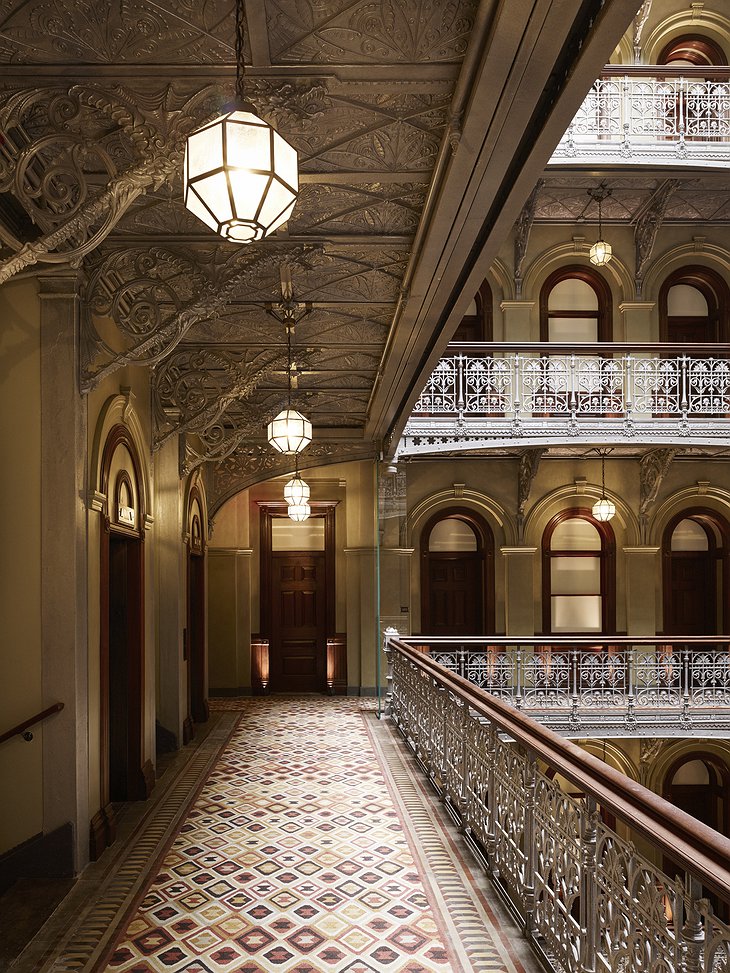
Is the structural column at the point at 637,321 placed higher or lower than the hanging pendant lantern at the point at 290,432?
higher

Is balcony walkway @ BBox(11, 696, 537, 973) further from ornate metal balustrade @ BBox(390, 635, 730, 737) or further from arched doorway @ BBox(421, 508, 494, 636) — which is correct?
arched doorway @ BBox(421, 508, 494, 636)

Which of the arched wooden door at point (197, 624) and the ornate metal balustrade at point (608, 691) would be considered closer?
the arched wooden door at point (197, 624)

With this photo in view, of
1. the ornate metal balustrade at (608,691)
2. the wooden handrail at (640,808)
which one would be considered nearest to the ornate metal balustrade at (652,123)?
the ornate metal balustrade at (608,691)

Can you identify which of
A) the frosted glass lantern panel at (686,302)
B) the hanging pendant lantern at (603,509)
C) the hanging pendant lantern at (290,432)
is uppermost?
the frosted glass lantern panel at (686,302)

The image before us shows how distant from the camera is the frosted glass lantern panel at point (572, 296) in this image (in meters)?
13.9

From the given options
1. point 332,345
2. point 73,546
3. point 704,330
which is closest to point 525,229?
point 704,330

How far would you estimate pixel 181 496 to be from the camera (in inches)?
374

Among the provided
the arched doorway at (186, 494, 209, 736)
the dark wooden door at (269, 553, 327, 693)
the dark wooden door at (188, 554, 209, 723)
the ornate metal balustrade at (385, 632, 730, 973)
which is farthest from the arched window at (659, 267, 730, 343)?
the ornate metal balustrade at (385, 632, 730, 973)

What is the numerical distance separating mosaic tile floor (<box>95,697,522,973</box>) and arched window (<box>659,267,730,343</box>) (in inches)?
337

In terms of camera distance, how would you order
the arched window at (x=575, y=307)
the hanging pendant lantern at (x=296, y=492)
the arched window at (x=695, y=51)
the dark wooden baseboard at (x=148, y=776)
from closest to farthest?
the dark wooden baseboard at (x=148, y=776) < the hanging pendant lantern at (x=296, y=492) < the arched window at (x=695, y=51) < the arched window at (x=575, y=307)

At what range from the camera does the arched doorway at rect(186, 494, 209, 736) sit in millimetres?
11029

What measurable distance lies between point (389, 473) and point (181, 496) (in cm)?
379

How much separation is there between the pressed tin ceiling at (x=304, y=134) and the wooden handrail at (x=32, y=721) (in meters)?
1.84

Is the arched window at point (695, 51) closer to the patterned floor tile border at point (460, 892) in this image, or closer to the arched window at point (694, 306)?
the arched window at point (694, 306)
